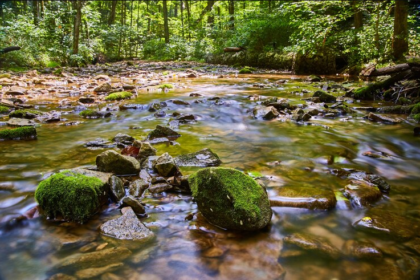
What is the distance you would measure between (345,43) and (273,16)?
7.44 m

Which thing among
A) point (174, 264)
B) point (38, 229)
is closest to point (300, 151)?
point (174, 264)

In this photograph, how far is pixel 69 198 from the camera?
92.0 inches

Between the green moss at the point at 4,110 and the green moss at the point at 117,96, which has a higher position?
the green moss at the point at 117,96

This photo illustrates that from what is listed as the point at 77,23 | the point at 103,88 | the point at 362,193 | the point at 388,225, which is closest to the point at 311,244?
the point at 388,225

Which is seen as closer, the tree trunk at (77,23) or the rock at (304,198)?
the rock at (304,198)

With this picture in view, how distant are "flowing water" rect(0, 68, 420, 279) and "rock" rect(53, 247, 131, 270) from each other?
0.05m

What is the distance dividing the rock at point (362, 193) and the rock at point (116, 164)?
7.23 feet

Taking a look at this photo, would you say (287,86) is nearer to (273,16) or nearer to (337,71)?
(337,71)

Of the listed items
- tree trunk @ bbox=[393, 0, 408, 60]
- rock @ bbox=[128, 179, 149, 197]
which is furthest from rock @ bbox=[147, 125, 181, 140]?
tree trunk @ bbox=[393, 0, 408, 60]

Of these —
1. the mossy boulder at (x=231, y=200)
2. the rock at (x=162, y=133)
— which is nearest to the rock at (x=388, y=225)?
the mossy boulder at (x=231, y=200)

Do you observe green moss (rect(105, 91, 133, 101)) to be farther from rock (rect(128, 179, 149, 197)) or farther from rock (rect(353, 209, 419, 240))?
rock (rect(353, 209, 419, 240))

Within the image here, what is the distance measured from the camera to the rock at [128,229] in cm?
218

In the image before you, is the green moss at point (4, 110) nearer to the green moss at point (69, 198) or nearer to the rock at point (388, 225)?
the green moss at point (69, 198)

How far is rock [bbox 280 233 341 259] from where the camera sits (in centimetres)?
203
